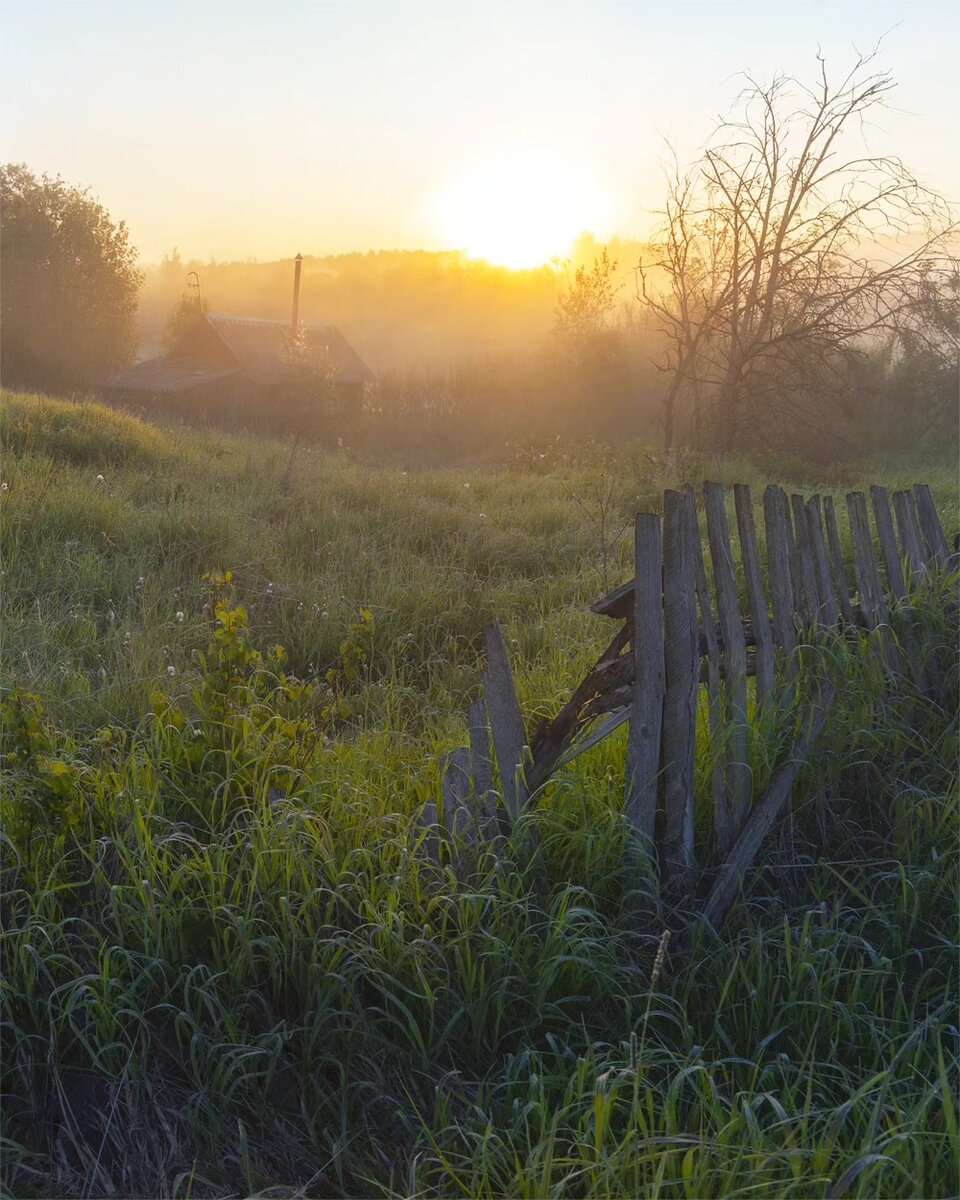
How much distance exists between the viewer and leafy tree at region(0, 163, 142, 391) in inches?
1389

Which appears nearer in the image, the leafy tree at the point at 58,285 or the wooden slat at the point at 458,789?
the wooden slat at the point at 458,789

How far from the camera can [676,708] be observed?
298cm

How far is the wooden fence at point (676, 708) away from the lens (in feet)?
9.48

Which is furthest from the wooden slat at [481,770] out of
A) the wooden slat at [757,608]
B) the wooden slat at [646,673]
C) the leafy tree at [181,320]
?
the leafy tree at [181,320]

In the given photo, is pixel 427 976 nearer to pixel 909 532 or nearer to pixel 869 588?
pixel 869 588

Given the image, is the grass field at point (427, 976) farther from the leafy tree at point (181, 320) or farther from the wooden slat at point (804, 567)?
the leafy tree at point (181, 320)

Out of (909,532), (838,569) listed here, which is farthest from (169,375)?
(838,569)

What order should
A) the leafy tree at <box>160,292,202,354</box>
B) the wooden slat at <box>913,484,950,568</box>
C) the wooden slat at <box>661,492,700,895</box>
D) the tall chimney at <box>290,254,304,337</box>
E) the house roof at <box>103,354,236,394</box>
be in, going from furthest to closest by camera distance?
1. the leafy tree at <box>160,292,202,354</box>
2. the tall chimney at <box>290,254,304,337</box>
3. the house roof at <box>103,354,236,394</box>
4. the wooden slat at <box>913,484,950,568</box>
5. the wooden slat at <box>661,492,700,895</box>

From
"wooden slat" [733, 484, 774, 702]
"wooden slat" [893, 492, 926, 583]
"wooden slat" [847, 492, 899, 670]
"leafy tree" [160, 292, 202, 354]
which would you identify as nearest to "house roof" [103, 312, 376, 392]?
"leafy tree" [160, 292, 202, 354]

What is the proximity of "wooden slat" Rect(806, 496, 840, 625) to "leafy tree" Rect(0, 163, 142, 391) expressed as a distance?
116 feet

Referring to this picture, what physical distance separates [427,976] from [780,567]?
1914 millimetres

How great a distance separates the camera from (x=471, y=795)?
9.39 feet

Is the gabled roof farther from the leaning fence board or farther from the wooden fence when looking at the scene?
the leaning fence board

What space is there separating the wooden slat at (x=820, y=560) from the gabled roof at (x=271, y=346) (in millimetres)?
26822
